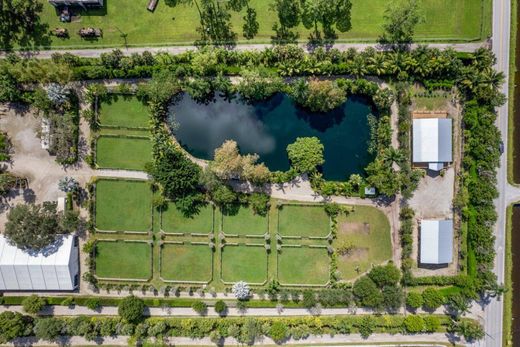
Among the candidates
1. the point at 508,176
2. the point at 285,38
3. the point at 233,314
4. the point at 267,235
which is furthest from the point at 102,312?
the point at 508,176

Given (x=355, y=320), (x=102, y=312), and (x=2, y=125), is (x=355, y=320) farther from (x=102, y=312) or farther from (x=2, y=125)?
(x=2, y=125)

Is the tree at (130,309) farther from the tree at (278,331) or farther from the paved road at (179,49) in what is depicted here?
the paved road at (179,49)

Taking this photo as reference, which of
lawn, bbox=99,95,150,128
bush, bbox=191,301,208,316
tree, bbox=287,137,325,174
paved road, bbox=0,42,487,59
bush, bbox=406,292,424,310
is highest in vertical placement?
paved road, bbox=0,42,487,59

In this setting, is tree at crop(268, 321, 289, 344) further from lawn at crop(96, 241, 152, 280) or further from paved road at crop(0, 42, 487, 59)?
paved road at crop(0, 42, 487, 59)

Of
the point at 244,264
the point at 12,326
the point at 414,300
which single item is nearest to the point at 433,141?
the point at 414,300

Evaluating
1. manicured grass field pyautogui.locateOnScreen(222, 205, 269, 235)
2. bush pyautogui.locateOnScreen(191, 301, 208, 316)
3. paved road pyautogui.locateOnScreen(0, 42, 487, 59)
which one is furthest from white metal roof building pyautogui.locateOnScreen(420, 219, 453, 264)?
bush pyautogui.locateOnScreen(191, 301, 208, 316)

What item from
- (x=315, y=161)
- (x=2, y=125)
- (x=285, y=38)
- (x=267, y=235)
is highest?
(x=285, y=38)
